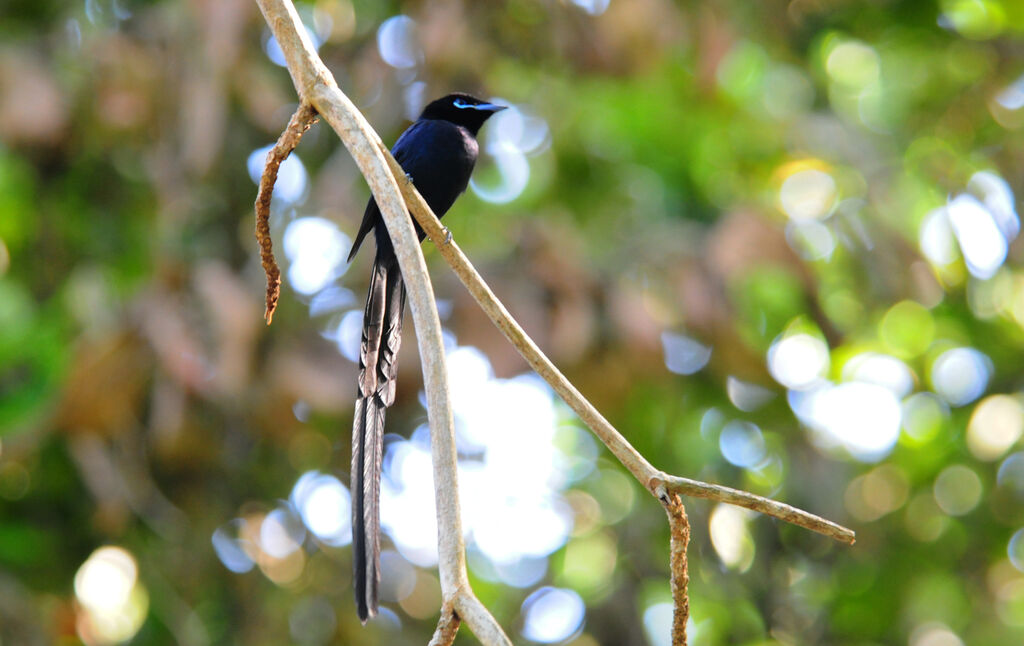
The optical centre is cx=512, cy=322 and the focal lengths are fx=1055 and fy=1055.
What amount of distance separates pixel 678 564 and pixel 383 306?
1.04 meters

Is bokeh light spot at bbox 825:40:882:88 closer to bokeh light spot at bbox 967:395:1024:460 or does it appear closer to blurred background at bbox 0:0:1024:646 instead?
→ blurred background at bbox 0:0:1024:646

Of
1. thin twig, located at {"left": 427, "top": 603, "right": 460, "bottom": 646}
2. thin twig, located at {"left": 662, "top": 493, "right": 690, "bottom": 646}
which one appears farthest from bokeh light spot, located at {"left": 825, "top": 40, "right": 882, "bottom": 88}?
thin twig, located at {"left": 427, "top": 603, "right": 460, "bottom": 646}

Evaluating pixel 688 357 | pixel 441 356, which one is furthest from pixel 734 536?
pixel 441 356

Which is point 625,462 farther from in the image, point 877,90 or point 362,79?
point 877,90

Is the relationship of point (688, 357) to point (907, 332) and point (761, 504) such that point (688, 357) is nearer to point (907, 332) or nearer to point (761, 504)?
point (907, 332)

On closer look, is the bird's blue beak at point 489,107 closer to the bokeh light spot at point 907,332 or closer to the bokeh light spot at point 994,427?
the bokeh light spot at point 907,332

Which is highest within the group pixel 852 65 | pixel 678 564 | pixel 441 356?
pixel 441 356

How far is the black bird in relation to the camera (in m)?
1.55

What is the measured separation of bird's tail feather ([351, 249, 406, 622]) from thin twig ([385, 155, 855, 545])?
14.5 inches

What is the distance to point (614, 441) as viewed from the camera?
1.38m

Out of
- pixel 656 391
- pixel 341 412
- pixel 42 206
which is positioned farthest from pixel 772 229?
pixel 42 206

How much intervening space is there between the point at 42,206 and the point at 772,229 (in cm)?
308

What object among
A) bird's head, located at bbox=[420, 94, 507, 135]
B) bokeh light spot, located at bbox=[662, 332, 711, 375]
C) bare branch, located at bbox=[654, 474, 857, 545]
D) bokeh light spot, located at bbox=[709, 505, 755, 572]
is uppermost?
bare branch, located at bbox=[654, 474, 857, 545]

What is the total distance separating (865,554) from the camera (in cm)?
529
